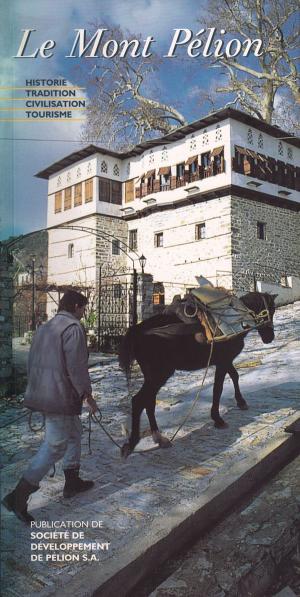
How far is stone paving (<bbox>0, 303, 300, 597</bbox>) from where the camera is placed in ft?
7.34

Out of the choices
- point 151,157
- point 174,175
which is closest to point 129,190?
point 151,157

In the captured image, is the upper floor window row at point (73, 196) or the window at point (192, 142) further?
the window at point (192, 142)

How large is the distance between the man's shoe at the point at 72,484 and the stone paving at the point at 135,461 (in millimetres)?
59

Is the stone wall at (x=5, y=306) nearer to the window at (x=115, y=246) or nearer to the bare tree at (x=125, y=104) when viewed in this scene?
the window at (x=115, y=246)

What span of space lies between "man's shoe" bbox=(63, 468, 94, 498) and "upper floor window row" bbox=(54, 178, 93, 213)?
2325 millimetres

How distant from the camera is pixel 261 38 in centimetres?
365

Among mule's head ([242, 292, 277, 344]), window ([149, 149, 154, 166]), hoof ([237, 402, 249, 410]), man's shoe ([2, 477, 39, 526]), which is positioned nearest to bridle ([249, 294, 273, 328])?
mule's head ([242, 292, 277, 344])

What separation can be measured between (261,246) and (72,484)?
16.6 feet

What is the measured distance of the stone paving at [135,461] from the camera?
7.34ft

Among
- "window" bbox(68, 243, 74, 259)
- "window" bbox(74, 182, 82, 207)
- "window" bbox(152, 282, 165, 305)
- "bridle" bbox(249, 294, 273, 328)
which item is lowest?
"bridle" bbox(249, 294, 273, 328)

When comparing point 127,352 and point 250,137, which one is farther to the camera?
point 250,137

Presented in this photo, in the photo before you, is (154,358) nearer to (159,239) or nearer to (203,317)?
(203,317)

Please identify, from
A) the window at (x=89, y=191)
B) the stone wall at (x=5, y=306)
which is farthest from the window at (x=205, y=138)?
the stone wall at (x=5, y=306)

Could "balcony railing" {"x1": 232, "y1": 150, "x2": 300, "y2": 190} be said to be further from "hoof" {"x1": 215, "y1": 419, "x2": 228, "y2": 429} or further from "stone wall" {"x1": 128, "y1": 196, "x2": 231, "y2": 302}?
"hoof" {"x1": 215, "y1": 419, "x2": 228, "y2": 429}
